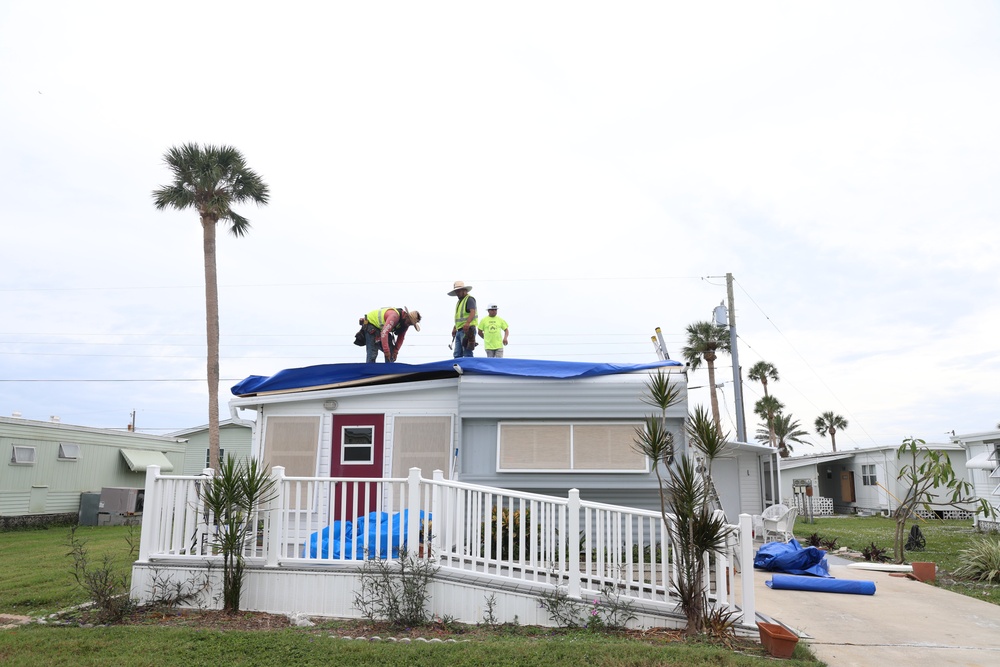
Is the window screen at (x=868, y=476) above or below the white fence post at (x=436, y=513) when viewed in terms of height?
above

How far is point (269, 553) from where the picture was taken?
7516 millimetres

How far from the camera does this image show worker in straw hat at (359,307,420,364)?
1166 centimetres

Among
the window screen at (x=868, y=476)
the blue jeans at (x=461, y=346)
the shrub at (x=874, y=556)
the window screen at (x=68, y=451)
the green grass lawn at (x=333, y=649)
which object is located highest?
the blue jeans at (x=461, y=346)

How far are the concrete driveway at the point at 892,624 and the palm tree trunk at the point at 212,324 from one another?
13.6 m

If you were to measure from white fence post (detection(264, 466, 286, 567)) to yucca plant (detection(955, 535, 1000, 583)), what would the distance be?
9756 mm

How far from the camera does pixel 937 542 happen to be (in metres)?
16.6

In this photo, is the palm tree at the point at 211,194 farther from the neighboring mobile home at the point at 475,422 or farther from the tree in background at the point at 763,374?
the tree in background at the point at 763,374

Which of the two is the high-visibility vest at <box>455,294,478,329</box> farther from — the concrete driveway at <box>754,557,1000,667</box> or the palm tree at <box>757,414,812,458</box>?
the palm tree at <box>757,414,812,458</box>

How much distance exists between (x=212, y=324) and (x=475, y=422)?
10.8 meters

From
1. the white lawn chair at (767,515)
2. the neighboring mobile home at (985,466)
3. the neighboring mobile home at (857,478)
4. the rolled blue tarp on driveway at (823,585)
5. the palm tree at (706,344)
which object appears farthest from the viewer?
the palm tree at (706,344)

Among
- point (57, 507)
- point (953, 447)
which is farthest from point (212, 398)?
point (953, 447)

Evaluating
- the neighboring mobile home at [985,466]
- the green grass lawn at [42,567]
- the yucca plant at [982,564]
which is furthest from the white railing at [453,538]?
the neighboring mobile home at [985,466]

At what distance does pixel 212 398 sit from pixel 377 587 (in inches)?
505

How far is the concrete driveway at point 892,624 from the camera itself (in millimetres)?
6164
